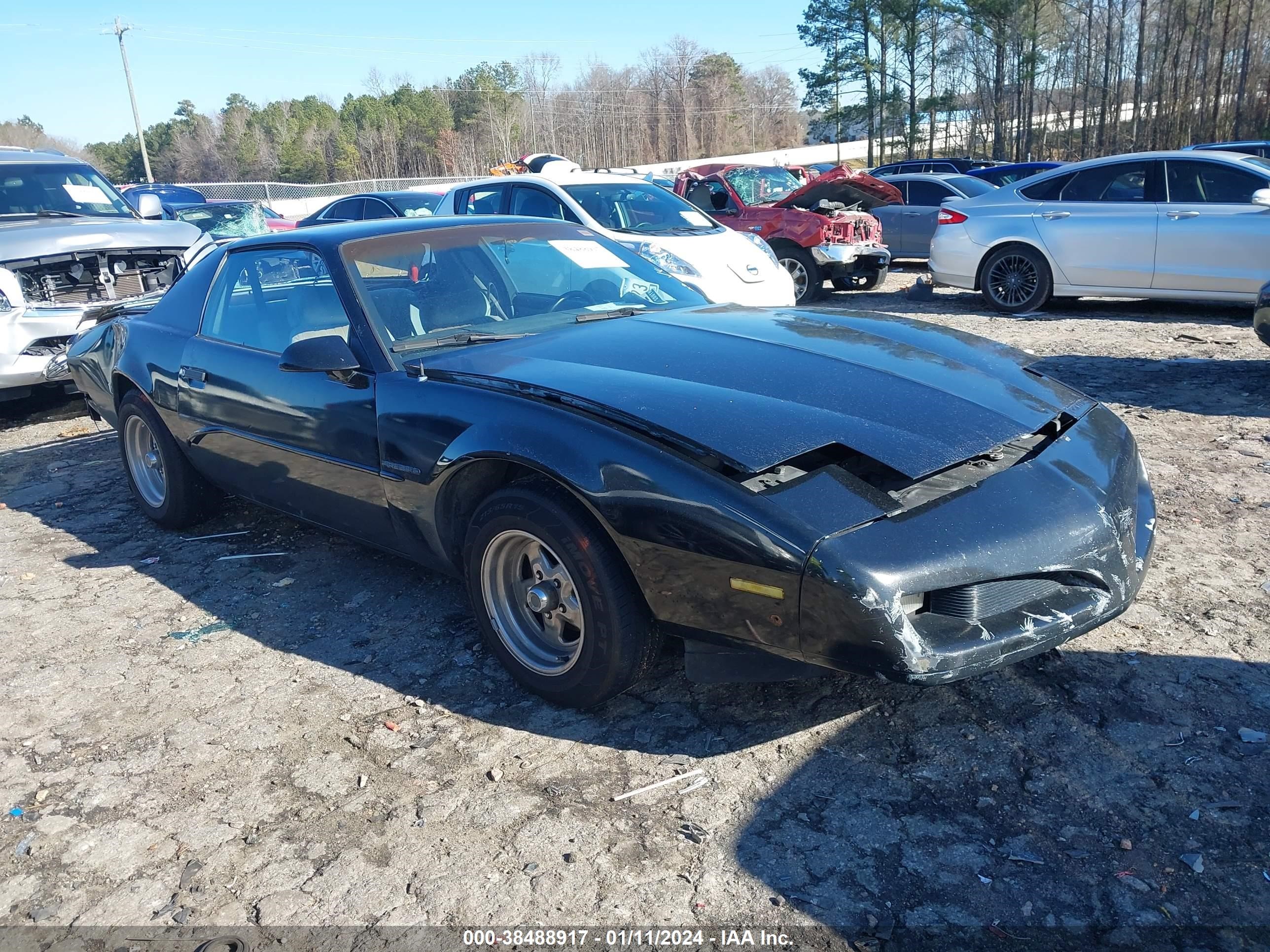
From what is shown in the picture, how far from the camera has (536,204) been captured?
31.7 ft

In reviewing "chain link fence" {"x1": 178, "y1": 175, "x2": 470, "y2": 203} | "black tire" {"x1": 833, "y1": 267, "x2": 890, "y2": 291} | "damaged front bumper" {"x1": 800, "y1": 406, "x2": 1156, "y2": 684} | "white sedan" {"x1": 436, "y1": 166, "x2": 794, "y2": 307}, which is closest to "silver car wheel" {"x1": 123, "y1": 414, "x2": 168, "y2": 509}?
"damaged front bumper" {"x1": 800, "y1": 406, "x2": 1156, "y2": 684}

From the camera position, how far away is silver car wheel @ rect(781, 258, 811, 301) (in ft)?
38.5

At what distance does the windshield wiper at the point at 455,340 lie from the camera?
11.6 ft

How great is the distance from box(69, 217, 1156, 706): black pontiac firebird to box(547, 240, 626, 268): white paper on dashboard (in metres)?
0.01

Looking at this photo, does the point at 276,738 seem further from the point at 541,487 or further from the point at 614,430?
the point at 614,430

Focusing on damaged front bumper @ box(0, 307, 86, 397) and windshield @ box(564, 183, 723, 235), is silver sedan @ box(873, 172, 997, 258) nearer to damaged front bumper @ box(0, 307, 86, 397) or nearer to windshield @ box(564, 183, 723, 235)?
windshield @ box(564, 183, 723, 235)

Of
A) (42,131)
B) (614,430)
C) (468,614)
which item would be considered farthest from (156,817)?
(42,131)

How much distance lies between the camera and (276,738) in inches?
120

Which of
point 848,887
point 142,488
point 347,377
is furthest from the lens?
point 142,488

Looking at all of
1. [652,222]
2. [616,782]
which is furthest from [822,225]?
[616,782]

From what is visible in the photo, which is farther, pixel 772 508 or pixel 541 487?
pixel 541 487

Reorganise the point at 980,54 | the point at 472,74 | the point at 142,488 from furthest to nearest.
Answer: the point at 472,74 < the point at 980,54 < the point at 142,488

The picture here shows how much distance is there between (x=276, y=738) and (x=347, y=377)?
1.30m

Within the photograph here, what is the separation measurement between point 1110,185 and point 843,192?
10.5ft
